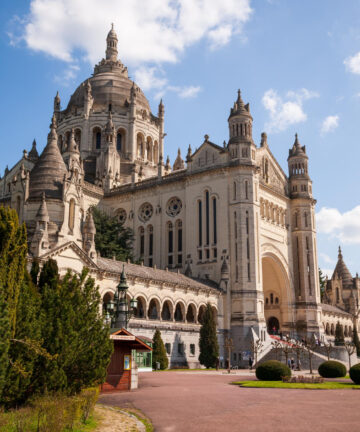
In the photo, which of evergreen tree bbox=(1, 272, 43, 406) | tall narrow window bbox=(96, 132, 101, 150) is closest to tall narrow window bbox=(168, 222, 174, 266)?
tall narrow window bbox=(96, 132, 101, 150)

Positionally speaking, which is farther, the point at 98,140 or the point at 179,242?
the point at 98,140

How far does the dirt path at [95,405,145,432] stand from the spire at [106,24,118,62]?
76.8 meters

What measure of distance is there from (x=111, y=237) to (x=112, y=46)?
42455 mm

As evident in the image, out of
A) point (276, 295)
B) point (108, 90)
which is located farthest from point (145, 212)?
point (108, 90)

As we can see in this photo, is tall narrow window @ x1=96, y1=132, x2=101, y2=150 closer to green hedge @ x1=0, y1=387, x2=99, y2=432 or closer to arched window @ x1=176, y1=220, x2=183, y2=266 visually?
arched window @ x1=176, y1=220, x2=183, y2=266

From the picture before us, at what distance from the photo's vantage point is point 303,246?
2707 inches

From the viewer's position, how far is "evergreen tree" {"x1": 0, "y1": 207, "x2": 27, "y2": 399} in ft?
52.5

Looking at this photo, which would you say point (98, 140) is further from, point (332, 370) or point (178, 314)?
point (332, 370)

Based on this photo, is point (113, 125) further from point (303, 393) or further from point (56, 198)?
point (303, 393)

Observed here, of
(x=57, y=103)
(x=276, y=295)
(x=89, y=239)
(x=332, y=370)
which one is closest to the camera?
(x=332, y=370)

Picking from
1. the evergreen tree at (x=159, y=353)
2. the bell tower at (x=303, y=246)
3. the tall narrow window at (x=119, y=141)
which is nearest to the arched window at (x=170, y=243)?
the bell tower at (x=303, y=246)

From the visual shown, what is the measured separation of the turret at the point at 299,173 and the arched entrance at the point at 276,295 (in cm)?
1043

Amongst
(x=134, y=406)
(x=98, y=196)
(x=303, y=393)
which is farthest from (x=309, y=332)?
(x=134, y=406)

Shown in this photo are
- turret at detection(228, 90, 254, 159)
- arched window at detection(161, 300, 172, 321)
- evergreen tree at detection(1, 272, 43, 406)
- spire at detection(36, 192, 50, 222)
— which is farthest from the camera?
turret at detection(228, 90, 254, 159)
